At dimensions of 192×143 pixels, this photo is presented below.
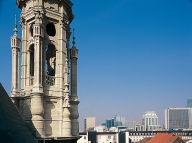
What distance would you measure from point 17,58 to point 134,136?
142 meters

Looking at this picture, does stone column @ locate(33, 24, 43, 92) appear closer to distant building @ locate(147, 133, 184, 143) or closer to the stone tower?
the stone tower

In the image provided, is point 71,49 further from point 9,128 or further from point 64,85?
point 9,128

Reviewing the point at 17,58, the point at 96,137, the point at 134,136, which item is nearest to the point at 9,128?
the point at 17,58

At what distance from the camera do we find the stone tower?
826 inches

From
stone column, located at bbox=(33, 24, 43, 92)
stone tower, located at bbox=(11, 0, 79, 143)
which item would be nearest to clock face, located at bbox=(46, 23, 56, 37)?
stone tower, located at bbox=(11, 0, 79, 143)

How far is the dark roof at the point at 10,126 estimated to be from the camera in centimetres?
1405

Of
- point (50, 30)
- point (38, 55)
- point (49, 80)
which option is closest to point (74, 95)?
point (49, 80)

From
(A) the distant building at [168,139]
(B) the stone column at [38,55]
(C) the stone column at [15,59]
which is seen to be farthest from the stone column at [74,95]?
(A) the distant building at [168,139]

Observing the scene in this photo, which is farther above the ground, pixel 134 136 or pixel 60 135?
pixel 60 135

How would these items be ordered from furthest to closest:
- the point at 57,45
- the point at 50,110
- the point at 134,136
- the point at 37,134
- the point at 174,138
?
1. the point at 134,136
2. the point at 174,138
3. the point at 57,45
4. the point at 50,110
5. the point at 37,134

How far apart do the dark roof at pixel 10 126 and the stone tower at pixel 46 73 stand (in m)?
3.69

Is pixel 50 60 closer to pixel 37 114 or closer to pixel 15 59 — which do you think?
pixel 15 59

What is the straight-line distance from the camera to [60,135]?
847 inches

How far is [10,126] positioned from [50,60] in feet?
33.3
